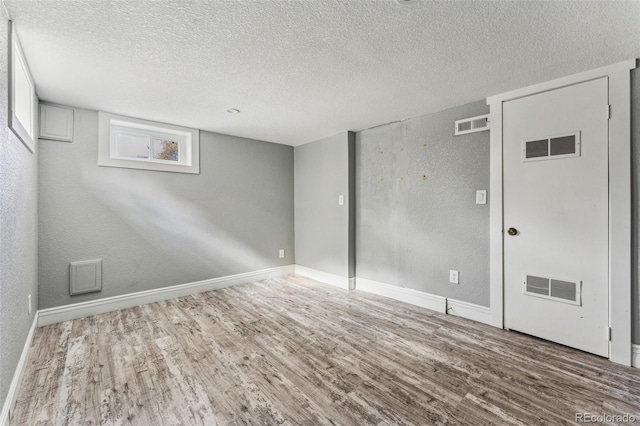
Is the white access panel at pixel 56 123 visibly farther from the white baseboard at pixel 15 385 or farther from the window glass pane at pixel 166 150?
the white baseboard at pixel 15 385

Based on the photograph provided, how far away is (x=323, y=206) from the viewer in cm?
429

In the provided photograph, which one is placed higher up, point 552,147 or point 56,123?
point 56,123

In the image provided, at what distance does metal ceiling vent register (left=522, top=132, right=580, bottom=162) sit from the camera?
88.6 inches

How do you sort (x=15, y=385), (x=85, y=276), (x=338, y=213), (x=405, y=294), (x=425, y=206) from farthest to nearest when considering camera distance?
(x=338, y=213) < (x=405, y=294) < (x=425, y=206) < (x=85, y=276) < (x=15, y=385)

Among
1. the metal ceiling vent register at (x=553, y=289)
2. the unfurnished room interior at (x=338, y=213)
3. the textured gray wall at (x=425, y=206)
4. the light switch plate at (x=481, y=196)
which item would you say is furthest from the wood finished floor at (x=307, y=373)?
the light switch plate at (x=481, y=196)

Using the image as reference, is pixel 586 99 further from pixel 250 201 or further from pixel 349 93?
pixel 250 201

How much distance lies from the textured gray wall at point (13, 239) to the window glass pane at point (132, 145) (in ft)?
2.95

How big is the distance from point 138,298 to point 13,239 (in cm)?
175

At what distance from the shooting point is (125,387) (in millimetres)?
1783

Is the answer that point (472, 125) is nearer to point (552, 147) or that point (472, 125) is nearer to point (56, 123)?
point (552, 147)

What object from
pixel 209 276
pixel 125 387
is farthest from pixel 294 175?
pixel 125 387

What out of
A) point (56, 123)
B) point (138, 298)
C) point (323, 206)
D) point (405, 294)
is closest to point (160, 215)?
point (138, 298)

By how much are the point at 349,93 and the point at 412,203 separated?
1.47m

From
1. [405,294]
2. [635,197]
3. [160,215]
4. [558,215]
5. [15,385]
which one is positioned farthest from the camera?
[160,215]
